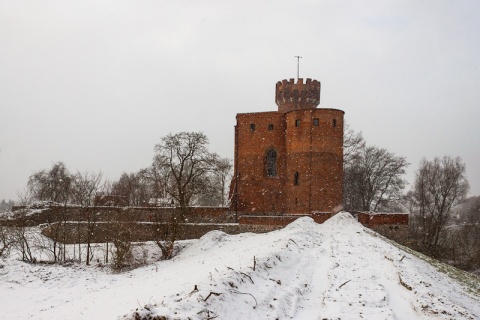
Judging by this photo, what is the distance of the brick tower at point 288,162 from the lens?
92.5 feet

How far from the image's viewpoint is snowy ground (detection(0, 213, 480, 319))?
811cm

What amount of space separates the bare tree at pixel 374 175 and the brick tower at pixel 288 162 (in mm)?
10713

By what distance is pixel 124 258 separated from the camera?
19.7 metres

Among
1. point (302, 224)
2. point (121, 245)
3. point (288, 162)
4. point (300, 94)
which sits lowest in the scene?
point (121, 245)

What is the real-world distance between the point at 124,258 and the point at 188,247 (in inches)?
162

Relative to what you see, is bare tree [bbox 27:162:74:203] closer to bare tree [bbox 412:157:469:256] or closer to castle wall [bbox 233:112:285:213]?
castle wall [bbox 233:112:285:213]

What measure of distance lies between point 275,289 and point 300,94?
27.5 meters

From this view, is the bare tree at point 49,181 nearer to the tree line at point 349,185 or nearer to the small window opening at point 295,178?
the tree line at point 349,185

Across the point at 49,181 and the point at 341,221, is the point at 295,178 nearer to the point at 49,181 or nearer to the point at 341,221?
the point at 341,221

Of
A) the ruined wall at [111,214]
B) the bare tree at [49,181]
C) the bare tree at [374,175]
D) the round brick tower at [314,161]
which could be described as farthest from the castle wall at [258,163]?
the bare tree at [49,181]

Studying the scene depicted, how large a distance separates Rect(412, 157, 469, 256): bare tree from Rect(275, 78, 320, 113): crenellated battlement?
12.3 metres

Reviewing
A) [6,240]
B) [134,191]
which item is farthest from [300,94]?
[134,191]

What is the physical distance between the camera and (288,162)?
2950cm

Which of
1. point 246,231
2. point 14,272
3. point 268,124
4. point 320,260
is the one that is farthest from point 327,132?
point 14,272
